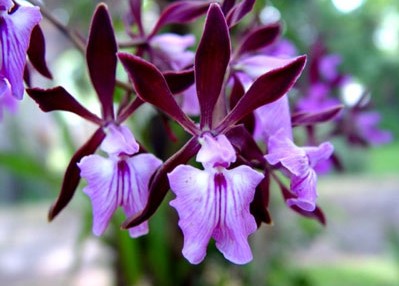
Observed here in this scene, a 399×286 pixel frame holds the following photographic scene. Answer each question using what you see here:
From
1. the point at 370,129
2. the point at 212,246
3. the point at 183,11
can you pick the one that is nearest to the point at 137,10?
the point at 183,11

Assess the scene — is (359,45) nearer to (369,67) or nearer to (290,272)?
(369,67)

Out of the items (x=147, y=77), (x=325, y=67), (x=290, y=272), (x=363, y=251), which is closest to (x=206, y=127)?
(x=147, y=77)

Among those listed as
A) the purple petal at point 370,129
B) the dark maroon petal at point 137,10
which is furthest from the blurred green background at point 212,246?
the dark maroon petal at point 137,10

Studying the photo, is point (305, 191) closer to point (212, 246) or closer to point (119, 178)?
point (119, 178)

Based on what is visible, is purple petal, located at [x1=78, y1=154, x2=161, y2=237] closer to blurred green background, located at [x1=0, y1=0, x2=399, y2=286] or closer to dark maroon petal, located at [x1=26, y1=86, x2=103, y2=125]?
dark maroon petal, located at [x1=26, y1=86, x2=103, y2=125]

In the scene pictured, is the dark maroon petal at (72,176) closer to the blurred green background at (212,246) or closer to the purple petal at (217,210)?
the purple petal at (217,210)

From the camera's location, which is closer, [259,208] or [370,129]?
[259,208]

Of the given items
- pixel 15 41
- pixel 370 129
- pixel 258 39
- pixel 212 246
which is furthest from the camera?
pixel 212 246
